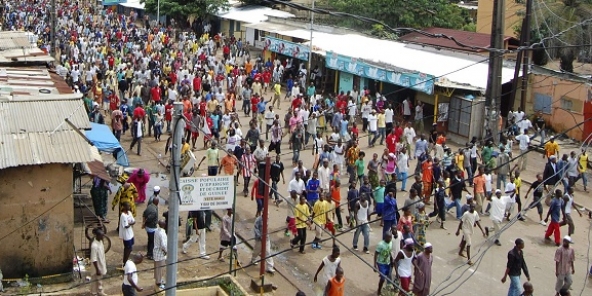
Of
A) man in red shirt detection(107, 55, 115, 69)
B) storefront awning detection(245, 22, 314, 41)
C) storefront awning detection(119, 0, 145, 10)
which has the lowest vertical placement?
man in red shirt detection(107, 55, 115, 69)

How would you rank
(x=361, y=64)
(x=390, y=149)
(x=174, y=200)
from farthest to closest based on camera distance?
(x=361, y=64) < (x=390, y=149) < (x=174, y=200)

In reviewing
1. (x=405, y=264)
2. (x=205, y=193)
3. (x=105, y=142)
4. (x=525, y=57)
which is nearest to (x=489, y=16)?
(x=525, y=57)

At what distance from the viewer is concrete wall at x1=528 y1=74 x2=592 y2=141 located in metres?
24.4

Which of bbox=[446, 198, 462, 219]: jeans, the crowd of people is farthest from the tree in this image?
bbox=[446, 198, 462, 219]: jeans

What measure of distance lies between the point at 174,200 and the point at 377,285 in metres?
5.28

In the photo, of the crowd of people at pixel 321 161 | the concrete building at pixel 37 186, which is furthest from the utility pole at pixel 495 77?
the concrete building at pixel 37 186

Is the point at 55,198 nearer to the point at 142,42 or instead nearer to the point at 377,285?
the point at 377,285

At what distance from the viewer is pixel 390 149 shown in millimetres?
20922

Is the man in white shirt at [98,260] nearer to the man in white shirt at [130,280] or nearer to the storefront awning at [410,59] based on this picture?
the man in white shirt at [130,280]

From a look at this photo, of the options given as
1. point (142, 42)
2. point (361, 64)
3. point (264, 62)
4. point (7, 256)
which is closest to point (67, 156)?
point (7, 256)

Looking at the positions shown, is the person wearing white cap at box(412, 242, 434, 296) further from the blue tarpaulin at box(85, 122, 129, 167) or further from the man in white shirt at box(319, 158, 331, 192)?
the blue tarpaulin at box(85, 122, 129, 167)

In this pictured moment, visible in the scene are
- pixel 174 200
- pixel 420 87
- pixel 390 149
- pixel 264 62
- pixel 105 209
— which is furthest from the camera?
pixel 264 62

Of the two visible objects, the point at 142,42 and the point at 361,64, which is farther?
the point at 142,42

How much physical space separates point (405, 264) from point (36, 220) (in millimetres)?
5937
